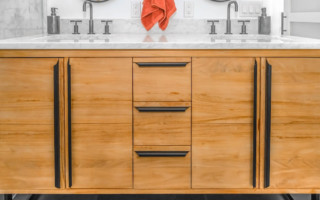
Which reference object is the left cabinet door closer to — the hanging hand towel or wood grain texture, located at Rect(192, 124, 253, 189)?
wood grain texture, located at Rect(192, 124, 253, 189)

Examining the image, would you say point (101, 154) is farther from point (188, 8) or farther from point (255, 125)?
point (188, 8)

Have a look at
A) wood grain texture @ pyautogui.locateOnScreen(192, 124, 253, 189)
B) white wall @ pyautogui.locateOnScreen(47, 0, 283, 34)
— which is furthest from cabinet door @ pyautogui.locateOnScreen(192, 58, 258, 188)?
white wall @ pyautogui.locateOnScreen(47, 0, 283, 34)

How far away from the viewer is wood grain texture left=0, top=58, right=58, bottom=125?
5.32 ft

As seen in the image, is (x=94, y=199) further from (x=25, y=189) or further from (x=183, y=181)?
(x=183, y=181)

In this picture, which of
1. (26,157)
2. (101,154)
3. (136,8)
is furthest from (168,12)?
(26,157)

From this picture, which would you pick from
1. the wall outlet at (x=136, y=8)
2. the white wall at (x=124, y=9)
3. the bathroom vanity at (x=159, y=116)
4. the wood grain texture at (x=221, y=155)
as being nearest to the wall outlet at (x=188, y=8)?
the white wall at (x=124, y=9)

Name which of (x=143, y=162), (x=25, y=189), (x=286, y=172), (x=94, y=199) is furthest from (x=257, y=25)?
(x=25, y=189)

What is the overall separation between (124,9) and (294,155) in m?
1.30

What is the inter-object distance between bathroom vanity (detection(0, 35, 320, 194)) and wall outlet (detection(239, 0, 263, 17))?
0.81 m

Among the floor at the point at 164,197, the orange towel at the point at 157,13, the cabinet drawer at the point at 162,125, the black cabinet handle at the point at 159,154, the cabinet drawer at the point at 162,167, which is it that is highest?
the orange towel at the point at 157,13

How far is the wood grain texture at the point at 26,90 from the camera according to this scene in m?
1.62

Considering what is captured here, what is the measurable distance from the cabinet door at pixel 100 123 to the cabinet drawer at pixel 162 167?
43 millimetres

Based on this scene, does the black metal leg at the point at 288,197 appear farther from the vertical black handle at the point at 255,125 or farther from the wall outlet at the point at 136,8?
the wall outlet at the point at 136,8

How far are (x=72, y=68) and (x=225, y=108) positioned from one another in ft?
2.09
